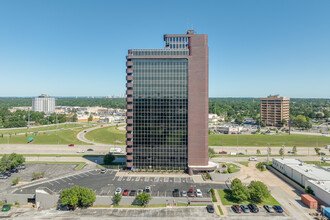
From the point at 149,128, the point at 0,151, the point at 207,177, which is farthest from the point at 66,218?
the point at 0,151

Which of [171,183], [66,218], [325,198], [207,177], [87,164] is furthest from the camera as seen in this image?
[87,164]

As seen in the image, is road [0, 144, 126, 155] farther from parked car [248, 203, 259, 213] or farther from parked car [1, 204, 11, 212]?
parked car [248, 203, 259, 213]

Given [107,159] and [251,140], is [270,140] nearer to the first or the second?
[251,140]

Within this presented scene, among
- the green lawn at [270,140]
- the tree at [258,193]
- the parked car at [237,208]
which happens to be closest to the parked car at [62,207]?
the parked car at [237,208]

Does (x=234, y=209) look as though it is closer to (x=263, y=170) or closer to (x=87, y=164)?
(x=263, y=170)

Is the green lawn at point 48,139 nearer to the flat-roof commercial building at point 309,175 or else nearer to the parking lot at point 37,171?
the parking lot at point 37,171

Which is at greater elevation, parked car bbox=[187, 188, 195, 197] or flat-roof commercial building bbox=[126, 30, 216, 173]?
flat-roof commercial building bbox=[126, 30, 216, 173]

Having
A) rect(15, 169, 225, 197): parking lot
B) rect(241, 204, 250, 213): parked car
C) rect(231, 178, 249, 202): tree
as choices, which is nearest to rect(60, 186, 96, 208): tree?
rect(15, 169, 225, 197): parking lot

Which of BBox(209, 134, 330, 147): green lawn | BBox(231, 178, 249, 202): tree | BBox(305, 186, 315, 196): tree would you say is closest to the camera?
BBox(231, 178, 249, 202): tree
